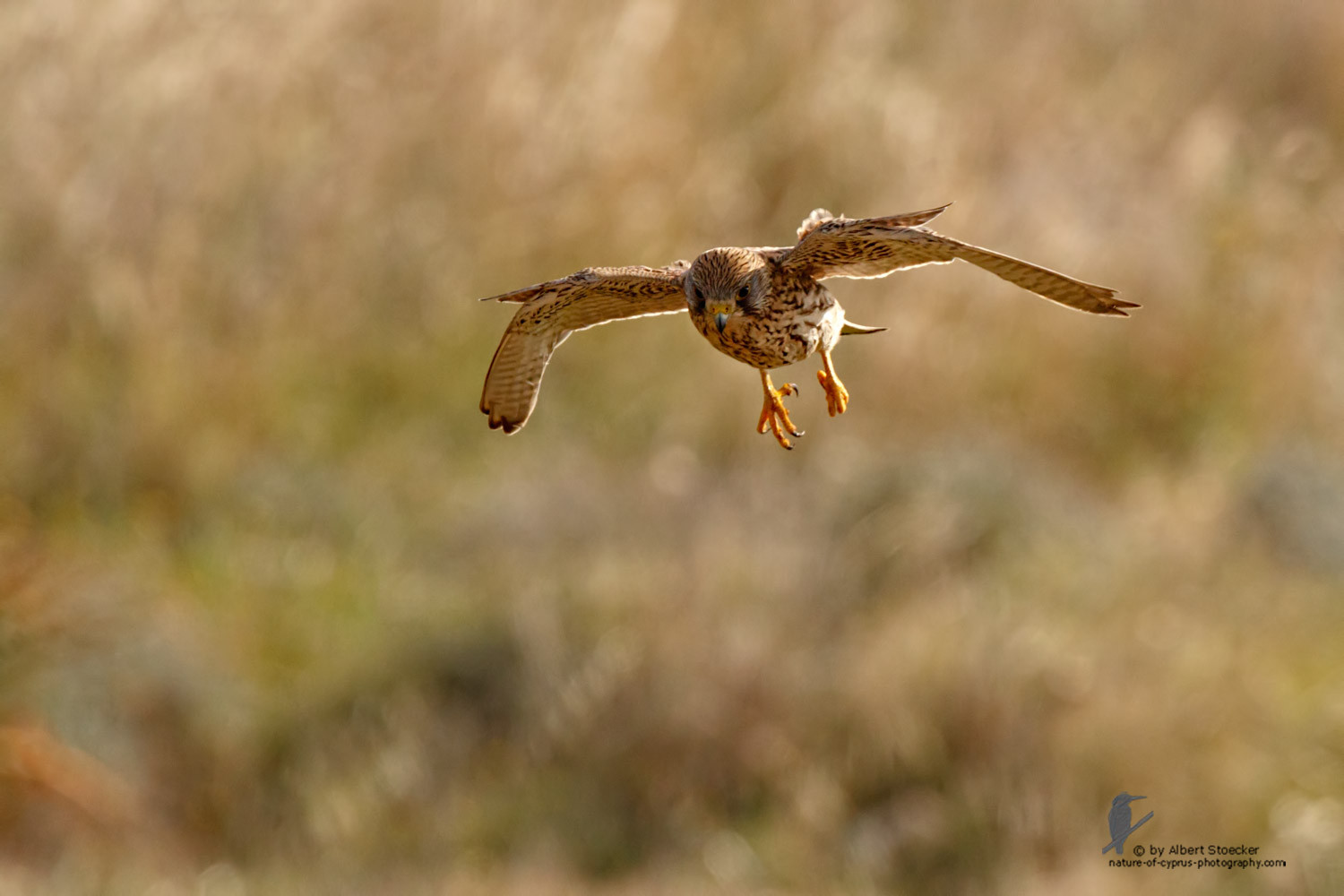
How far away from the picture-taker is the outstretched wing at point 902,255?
2.69 ft

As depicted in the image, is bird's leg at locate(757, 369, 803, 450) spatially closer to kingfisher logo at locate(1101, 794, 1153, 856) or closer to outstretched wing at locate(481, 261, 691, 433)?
outstretched wing at locate(481, 261, 691, 433)

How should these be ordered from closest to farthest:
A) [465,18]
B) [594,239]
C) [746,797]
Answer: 1. [594,239]
2. [465,18]
3. [746,797]

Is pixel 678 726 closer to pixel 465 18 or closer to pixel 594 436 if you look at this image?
pixel 594 436

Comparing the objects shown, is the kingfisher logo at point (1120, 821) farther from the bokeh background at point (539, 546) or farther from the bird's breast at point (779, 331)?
the bird's breast at point (779, 331)

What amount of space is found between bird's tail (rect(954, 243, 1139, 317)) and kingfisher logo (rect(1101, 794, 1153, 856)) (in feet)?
25.1

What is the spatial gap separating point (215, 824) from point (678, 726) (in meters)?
2.54

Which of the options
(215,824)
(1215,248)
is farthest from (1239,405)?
(215,824)

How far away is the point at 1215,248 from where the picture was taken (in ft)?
32.0

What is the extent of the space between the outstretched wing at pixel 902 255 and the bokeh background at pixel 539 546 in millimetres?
6353

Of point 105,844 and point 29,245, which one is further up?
point 29,245

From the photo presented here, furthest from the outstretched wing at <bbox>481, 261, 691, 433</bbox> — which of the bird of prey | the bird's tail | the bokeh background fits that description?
the bokeh background

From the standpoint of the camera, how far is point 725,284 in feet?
3.60

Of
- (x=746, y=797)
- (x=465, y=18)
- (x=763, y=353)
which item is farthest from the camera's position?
(x=746, y=797)

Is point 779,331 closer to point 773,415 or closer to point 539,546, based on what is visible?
point 773,415
